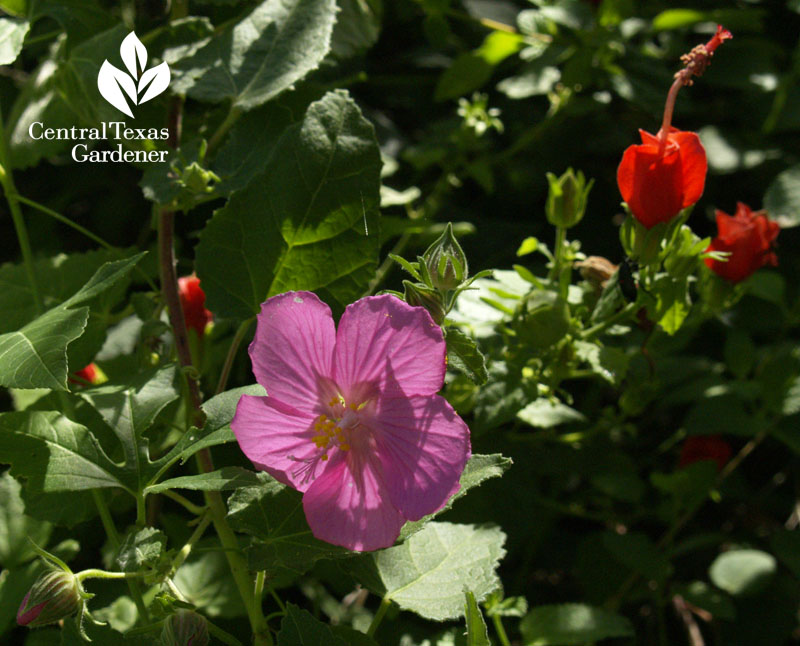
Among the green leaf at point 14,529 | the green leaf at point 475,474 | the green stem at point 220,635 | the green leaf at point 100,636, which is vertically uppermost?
the green leaf at point 475,474

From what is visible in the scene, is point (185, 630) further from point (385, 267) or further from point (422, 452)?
point (385, 267)

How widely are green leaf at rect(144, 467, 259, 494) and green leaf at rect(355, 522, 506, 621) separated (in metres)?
0.18

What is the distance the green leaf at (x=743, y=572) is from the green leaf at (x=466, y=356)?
2.89ft

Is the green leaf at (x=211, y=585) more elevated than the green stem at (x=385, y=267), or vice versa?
the green stem at (x=385, y=267)

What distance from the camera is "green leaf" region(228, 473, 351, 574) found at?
2.24 feet

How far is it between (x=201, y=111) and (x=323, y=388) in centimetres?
69

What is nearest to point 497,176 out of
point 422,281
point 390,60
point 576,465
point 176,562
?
point 390,60

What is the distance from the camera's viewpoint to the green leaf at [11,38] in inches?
35.2

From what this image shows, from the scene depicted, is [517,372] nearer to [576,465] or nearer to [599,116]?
[576,465]

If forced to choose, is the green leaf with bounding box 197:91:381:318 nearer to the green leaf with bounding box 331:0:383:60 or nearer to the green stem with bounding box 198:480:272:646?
the green stem with bounding box 198:480:272:646

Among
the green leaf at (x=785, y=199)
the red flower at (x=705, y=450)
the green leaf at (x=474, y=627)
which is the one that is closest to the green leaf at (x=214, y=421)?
the green leaf at (x=474, y=627)

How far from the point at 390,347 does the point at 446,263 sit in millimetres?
94

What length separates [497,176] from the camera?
5.61 ft

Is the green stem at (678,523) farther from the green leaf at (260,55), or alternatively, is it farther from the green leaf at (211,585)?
the green leaf at (260,55)
